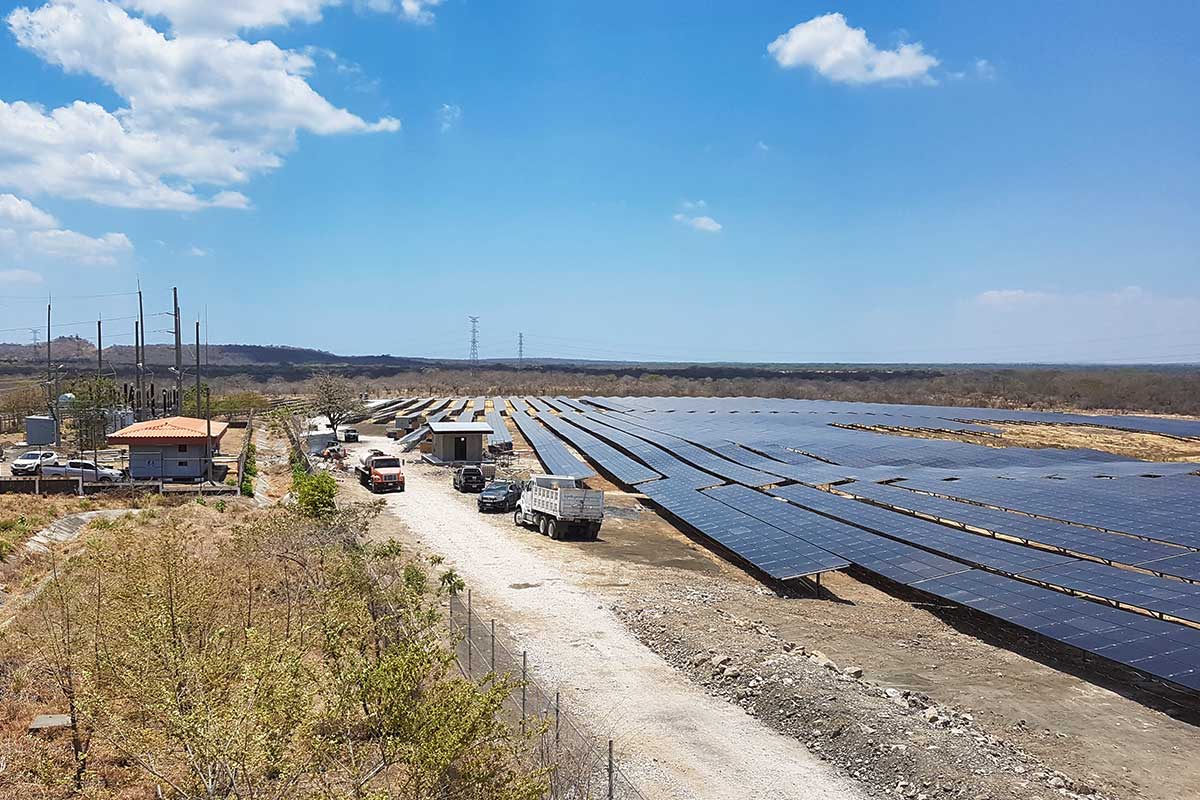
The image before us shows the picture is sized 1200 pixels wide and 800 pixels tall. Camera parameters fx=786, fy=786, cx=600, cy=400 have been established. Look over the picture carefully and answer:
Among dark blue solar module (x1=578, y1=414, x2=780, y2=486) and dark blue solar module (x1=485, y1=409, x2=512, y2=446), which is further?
dark blue solar module (x1=485, y1=409, x2=512, y2=446)

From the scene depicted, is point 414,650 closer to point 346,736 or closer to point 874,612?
point 346,736

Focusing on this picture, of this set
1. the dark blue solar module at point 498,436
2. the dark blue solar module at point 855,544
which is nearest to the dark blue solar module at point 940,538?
the dark blue solar module at point 855,544

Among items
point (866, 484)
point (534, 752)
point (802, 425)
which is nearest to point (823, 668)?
point (534, 752)

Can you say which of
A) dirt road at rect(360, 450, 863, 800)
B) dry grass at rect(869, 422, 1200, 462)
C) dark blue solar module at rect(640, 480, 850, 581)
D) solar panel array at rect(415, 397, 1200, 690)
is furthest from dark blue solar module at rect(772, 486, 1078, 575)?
dry grass at rect(869, 422, 1200, 462)

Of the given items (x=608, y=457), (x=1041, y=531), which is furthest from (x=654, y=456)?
(x=1041, y=531)

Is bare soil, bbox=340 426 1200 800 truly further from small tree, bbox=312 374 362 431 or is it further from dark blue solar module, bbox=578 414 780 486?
small tree, bbox=312 374 362 431

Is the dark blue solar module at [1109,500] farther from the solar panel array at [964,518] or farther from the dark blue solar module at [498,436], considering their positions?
the dark blue solar module at [498,436]
